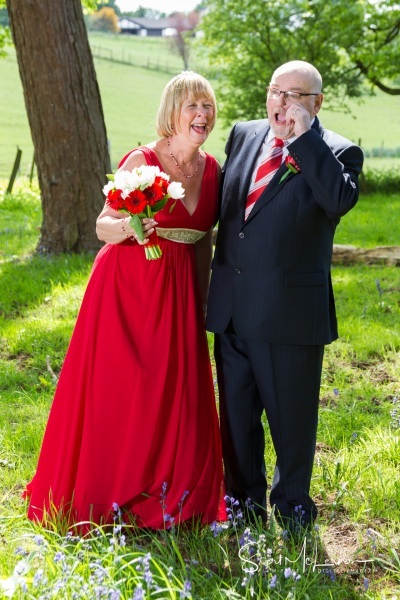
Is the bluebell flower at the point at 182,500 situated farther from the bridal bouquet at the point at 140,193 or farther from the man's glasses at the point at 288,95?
the man's glasses at the point at 288,95

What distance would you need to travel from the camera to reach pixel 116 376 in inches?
167

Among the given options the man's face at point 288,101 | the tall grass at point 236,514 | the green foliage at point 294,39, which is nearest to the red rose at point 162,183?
the man's face at point 288,101

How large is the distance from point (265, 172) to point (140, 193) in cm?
59

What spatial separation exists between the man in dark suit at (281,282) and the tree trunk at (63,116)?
5.65 m

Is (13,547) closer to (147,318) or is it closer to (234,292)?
(147,318)

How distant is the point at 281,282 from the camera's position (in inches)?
149

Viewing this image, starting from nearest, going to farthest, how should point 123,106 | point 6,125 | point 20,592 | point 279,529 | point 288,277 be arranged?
point 20,592 → point 288,277 → point 279,529 → point 6,125 → point 123,106

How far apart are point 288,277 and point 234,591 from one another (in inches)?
53.9

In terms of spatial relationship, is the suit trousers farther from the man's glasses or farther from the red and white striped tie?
the man's glasses

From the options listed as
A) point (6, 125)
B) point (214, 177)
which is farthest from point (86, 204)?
point (6, 125)

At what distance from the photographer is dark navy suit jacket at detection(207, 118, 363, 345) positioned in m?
3.66

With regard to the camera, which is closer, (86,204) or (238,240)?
(238,240)

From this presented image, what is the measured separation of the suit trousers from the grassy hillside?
26.8m

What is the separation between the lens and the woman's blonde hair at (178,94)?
3.94 meters
